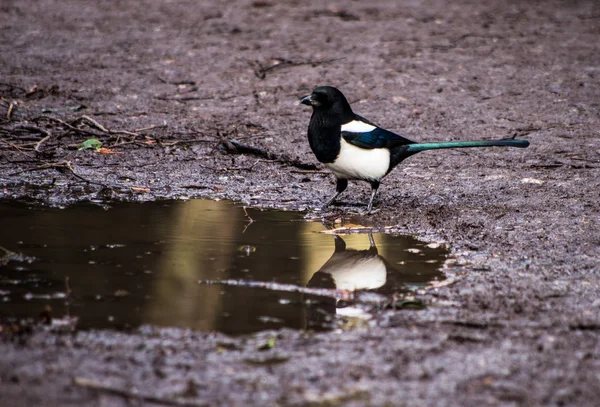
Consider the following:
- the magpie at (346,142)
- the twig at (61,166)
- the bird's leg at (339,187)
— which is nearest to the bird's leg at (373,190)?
the magpie at (346,142)

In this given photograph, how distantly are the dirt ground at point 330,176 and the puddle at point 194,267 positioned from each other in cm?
22

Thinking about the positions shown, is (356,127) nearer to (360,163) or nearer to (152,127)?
(360,163)

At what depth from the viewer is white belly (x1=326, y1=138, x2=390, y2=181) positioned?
4.91 m

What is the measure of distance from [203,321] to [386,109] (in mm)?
4333

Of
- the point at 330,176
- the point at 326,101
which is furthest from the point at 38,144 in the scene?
the point at 326,101

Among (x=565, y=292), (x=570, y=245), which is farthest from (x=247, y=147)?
(x=565, y=292)

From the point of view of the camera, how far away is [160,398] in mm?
2568

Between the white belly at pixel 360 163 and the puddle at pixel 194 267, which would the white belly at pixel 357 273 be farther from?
the white belly at pixel 360 163

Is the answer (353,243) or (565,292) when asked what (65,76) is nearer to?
(353,243)

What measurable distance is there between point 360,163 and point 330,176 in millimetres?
901

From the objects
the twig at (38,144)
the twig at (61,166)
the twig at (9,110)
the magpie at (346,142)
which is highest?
the magpie at (346,142)

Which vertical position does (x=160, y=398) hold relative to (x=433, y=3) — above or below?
below

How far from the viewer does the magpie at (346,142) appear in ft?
16.1

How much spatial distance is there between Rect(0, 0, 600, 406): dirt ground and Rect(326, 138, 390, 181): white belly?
27 centimetres
